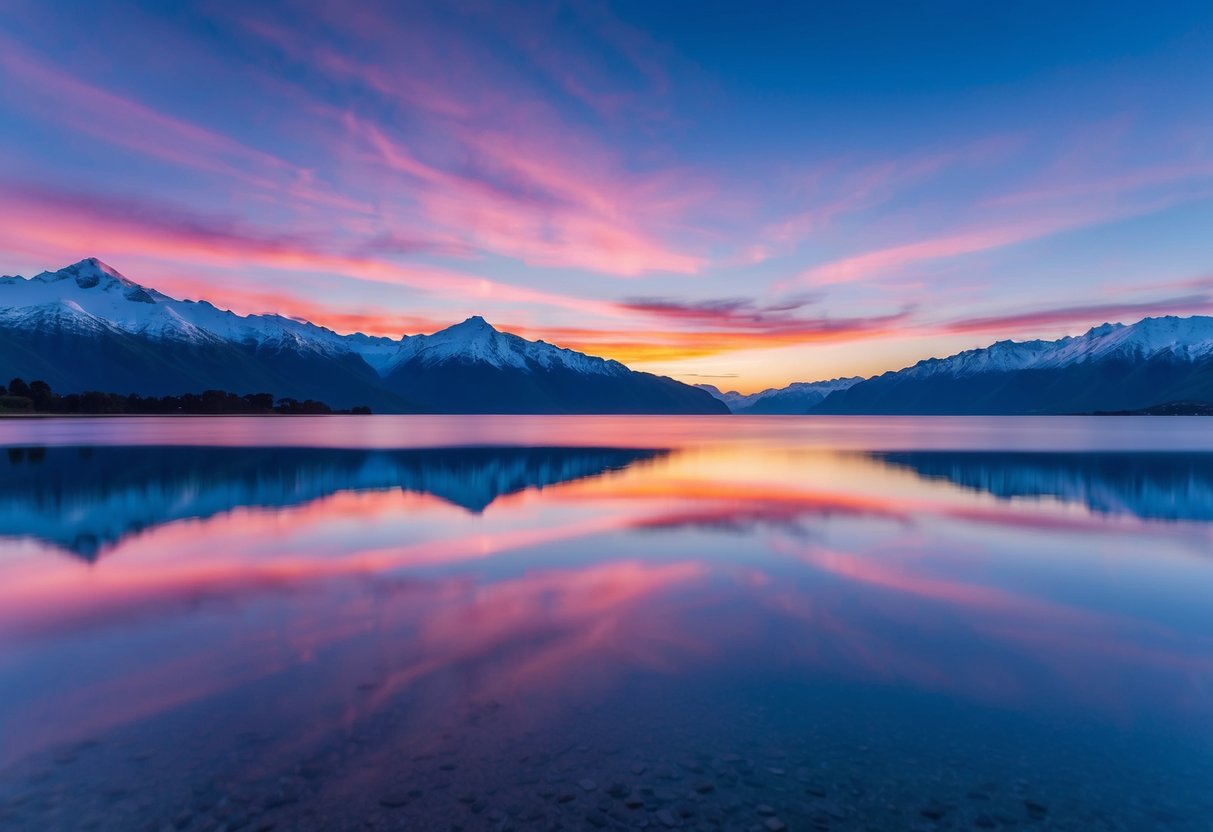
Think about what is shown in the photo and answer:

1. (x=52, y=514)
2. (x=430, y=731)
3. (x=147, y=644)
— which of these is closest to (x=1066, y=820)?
(x=430, y=731)

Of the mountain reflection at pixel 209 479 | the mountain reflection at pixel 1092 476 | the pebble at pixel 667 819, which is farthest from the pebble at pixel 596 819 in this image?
the mountain reflection at pixel 1092 476

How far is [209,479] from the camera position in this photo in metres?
45.1

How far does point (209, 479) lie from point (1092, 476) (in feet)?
207

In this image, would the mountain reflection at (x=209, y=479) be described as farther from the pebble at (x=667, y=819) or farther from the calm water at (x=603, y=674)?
the pebble at (x=667, y=819)

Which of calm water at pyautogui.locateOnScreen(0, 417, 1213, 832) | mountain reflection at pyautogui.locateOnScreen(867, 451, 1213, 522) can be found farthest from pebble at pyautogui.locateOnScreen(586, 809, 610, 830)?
mountain reflection at pyautogui.locateOnScreen(867, 451, 1213, 522)

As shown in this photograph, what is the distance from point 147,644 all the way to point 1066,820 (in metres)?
16.4

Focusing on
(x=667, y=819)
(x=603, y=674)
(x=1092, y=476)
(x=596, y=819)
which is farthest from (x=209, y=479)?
(x=1092, y=476)

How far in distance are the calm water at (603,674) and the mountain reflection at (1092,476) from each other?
7.20 m

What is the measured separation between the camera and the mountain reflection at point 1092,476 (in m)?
35.5

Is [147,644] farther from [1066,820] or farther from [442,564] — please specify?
[1066,820]

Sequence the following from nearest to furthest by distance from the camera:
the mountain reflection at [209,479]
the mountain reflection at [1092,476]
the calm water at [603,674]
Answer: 1. the calm water at [603,674]
2. the mountain reflection at [209,479]
3. the mountain reflection at [1092,476]

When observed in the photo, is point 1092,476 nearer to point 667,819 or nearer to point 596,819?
point 667,819

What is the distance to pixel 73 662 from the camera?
42.6ft

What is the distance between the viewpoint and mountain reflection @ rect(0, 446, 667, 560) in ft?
97.0
